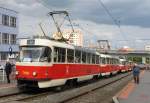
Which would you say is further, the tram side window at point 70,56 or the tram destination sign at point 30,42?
the tram side window at point 70,56

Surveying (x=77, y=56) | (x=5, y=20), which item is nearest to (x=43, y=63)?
(x=77, y=56)

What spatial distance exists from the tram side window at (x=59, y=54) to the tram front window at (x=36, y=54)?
0.70 m

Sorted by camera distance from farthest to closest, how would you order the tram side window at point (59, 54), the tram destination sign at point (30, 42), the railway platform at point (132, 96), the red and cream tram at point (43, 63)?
the tram side window at point (59, 54) < the tram destination sign at point (30, 42) < the red and cream tram at point (43, 63) < the railway platform at point (132, 96)

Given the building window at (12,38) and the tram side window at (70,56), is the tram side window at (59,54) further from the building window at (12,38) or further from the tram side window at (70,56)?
the building window at (12,38)

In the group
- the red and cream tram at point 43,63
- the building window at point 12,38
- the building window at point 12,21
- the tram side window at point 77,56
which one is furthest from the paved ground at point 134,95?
the building window at point 12,21

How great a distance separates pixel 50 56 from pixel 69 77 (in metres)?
3.44

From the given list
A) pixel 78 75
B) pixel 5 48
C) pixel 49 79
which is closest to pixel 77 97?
pixel 49 79

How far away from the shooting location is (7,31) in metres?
62.7

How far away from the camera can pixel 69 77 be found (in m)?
23.5

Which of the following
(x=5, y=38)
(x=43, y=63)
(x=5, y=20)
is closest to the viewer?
(x=43, y=63)

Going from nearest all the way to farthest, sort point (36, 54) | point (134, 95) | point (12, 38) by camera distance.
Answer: point (134, 95) → point (36, 54) → point (12, 38)

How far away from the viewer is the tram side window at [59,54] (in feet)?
69.3

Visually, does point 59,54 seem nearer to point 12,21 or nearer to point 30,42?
point 30,42

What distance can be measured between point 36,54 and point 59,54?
6.18 feet
